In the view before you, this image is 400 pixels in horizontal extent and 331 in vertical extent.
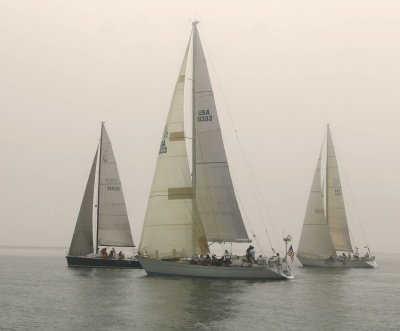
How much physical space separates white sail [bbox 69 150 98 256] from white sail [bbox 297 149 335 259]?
74.8ft

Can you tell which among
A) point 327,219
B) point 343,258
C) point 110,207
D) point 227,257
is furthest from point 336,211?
point 227,257

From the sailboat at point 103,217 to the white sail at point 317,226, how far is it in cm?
1922

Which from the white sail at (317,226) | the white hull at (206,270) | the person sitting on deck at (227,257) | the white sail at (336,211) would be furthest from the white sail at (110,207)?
the white sail at (336,211)

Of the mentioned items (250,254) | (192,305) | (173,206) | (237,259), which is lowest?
(192,305)

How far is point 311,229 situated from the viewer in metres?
66.6

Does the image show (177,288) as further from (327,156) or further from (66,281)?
(327,156)

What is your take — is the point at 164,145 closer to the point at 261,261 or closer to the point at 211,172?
the point at 211,172

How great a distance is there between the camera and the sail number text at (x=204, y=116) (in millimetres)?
44375

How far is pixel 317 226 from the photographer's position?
217 feet

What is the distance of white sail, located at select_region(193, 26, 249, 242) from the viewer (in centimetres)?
4416

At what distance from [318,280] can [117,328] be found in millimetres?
29151

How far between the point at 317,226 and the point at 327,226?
1007mm

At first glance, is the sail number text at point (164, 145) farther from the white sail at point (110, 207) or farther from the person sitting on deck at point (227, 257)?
the white sail at point (110, 207)

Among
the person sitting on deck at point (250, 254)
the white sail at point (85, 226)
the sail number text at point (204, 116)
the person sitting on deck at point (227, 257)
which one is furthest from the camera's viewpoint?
the white sail at point (85, 226)
